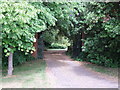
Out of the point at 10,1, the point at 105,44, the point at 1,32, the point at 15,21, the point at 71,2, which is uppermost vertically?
the point at 71,2

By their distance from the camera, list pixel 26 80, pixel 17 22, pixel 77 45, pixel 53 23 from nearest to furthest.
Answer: pixel 17 22
pixel 26 80
pixel 53 23
pixel 77 45

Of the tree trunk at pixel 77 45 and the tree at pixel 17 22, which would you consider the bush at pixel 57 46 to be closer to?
the tree trunk at pixel 77 45

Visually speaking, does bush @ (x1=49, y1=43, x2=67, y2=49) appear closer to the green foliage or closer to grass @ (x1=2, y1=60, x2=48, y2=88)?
grass @ (x1=2, y1=60, x2=48, y2=88)

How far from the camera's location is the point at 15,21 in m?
6.22

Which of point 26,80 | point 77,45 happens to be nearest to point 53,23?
point 26,80

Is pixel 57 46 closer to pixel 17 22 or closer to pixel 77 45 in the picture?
pixel 77 45

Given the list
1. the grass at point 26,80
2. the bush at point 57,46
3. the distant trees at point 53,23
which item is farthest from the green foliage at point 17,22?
the bush at point 57,46

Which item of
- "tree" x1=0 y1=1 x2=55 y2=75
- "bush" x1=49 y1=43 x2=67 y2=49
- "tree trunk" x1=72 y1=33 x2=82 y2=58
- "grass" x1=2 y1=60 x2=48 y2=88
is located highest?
"tree" x1=0 y1=1 x2=55 y2=75

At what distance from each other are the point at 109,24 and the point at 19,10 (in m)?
4.99

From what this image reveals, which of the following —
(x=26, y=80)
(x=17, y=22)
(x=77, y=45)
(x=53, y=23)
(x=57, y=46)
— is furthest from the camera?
(x=57, y=46)

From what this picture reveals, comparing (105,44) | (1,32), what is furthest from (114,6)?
(1,32)

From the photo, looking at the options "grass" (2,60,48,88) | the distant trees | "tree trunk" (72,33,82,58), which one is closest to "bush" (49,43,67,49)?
"tree trunk" (72,33,82,58)

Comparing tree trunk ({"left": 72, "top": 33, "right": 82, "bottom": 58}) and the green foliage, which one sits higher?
the green foliage

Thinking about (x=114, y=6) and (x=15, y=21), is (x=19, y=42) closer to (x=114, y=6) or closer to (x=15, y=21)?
(x=15, y=21)
